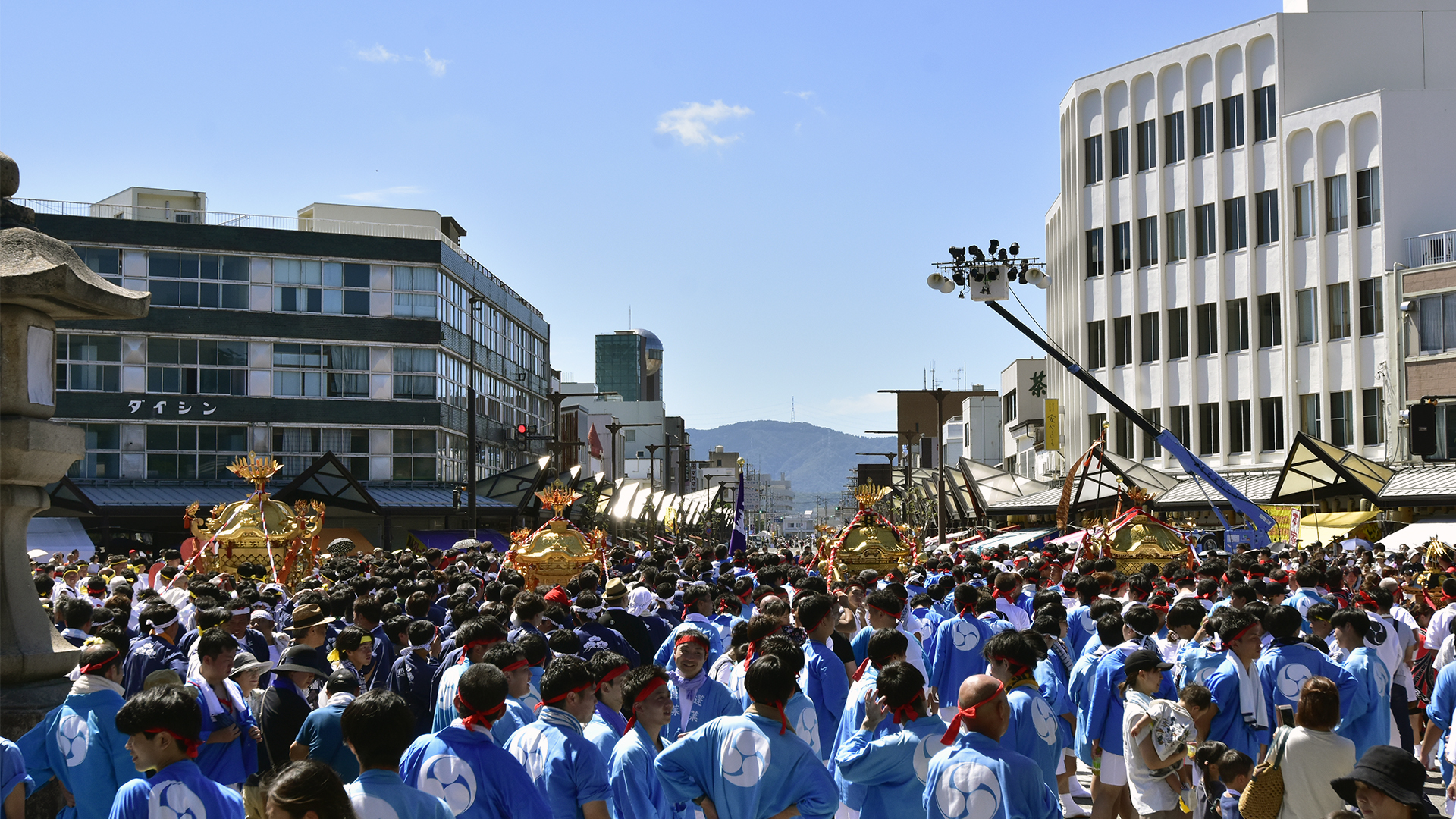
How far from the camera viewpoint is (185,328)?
46219 millimetres

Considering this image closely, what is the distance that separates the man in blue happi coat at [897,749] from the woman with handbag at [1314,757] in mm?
1654

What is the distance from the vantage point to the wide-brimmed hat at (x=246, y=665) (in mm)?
7312

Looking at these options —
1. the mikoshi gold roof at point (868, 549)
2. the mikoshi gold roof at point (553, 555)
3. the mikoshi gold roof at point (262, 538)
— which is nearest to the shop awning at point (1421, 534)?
the mikoshi gold roof at point (868, 549)

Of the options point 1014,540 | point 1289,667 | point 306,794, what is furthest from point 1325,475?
point 306,794

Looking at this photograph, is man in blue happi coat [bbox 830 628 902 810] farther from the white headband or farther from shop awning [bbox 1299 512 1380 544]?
shop awning [bbox 1299 512 1380 544]

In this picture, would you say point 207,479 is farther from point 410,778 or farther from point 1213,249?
point 410,778

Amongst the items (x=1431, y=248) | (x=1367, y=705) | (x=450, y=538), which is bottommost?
(x=450, y=538)

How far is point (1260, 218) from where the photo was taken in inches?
1772

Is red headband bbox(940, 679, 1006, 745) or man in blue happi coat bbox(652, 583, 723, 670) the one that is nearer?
red headband bbox(940, 679, 1006, 745)

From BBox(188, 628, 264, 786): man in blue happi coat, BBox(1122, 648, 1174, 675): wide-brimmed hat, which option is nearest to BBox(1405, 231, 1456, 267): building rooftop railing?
BBox(1122, 648, 1174, 675): wide-brimmed hat

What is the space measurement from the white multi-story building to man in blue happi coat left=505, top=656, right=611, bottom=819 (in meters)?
39.7

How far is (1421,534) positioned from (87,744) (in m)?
30.1

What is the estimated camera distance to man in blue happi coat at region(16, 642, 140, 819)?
5.91 m

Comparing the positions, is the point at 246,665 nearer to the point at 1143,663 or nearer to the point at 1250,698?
the point at 1143,663
